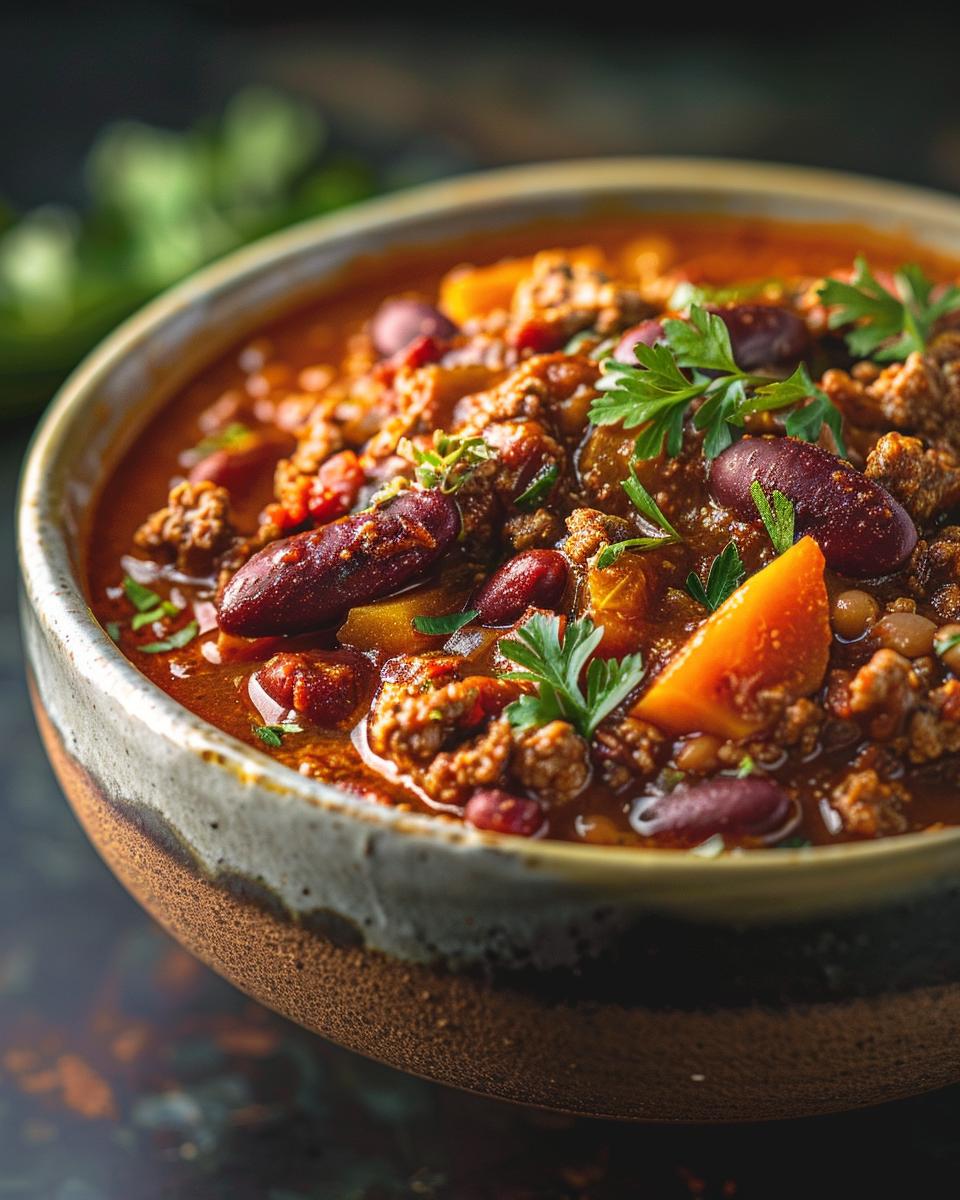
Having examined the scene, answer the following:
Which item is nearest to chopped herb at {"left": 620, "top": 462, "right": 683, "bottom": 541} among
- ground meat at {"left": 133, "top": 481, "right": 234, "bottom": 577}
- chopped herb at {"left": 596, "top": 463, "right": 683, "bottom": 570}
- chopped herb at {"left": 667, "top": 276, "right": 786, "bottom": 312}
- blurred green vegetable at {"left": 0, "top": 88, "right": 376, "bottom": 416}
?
chopped herb at {"left": 596, "top": 463, "right": 683, "bottom": 570}

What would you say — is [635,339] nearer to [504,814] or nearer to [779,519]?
[779,519]

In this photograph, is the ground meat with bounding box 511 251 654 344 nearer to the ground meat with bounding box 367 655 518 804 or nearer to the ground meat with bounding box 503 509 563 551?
the ground meat with bounding box 503 509 563 551

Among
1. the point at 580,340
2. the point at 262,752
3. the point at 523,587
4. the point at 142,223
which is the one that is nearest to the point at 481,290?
the point at 580,340

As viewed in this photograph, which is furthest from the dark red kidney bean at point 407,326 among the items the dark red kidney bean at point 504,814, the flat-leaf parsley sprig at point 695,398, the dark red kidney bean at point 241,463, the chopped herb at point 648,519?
the dark red kidney bean at point 504,814

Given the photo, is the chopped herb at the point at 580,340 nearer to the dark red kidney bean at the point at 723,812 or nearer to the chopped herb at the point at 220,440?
the chopped herb at the point at 220,440

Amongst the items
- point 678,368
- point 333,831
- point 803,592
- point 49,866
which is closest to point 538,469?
point 678,368

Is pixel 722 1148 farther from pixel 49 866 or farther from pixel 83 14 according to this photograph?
pixel 83 14
